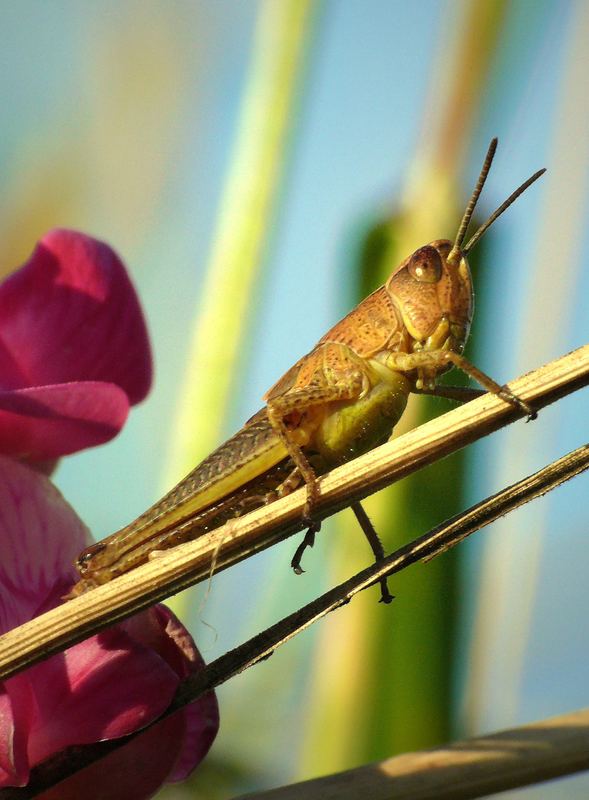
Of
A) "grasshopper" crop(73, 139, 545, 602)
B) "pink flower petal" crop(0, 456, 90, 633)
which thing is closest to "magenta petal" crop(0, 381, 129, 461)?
"pink flower petal" crop(0, 456, 90, 633)

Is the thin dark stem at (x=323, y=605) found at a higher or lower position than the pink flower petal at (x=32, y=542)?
lower

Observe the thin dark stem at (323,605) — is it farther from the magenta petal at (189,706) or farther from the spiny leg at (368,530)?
the spiny leg at (368,530)

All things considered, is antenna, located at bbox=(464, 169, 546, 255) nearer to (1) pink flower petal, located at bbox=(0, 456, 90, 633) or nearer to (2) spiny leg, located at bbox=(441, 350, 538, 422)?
(2) spiny leg, located at bbox=(441, 350, 538, 422)

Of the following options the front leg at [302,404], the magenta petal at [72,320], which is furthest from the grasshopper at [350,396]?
the magenta petal at [72,320]

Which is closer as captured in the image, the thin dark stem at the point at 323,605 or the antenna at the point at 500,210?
the thin dark stem at the point at 323,605

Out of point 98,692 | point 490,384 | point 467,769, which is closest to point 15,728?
point 98,692

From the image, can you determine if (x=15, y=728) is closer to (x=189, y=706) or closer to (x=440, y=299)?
(x=189, y=706)
